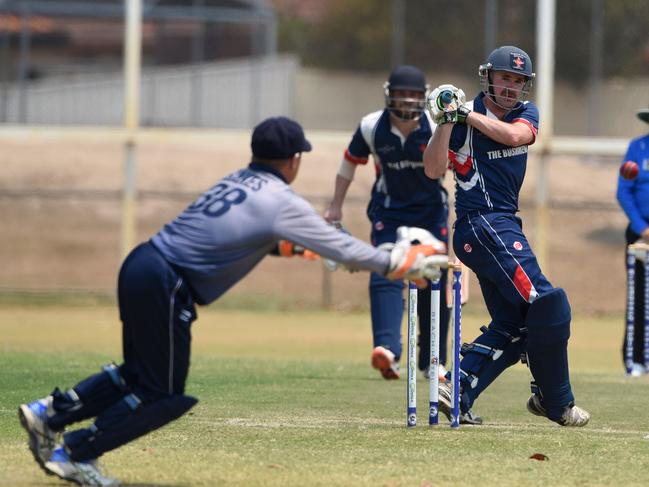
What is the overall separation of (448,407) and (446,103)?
1.68m

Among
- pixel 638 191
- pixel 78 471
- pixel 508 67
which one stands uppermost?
pixel 508 67

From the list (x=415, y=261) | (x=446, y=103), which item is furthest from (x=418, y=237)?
(x=446, y=103)

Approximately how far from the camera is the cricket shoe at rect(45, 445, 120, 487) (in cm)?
609

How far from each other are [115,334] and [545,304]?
10296 mm

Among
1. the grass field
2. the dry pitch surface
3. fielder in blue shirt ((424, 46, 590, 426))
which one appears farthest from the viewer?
the dry pitch surface

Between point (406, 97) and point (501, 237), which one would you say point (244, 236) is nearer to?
point (501, 237)

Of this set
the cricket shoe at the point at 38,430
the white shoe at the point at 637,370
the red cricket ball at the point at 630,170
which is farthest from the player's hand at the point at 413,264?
the white shoe at the point at 637,370

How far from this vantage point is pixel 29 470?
6547 millimetres

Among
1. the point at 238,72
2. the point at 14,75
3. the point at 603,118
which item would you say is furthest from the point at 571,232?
the point at 14,75

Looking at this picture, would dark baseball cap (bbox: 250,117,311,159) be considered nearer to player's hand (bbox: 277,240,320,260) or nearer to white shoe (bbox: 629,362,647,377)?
player's hand (bbox: 277,240,320,260)

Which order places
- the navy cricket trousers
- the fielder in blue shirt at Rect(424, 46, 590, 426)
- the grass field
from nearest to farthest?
the navy cricket trousers < the grass field < the fielder in blue shirt at Rect(424, 46, 590, 426)

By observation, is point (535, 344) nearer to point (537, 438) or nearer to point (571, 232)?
point (537, 438)

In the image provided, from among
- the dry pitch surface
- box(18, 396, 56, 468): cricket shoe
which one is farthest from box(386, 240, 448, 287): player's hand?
the dry pitch surface

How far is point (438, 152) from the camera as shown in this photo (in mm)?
8055
